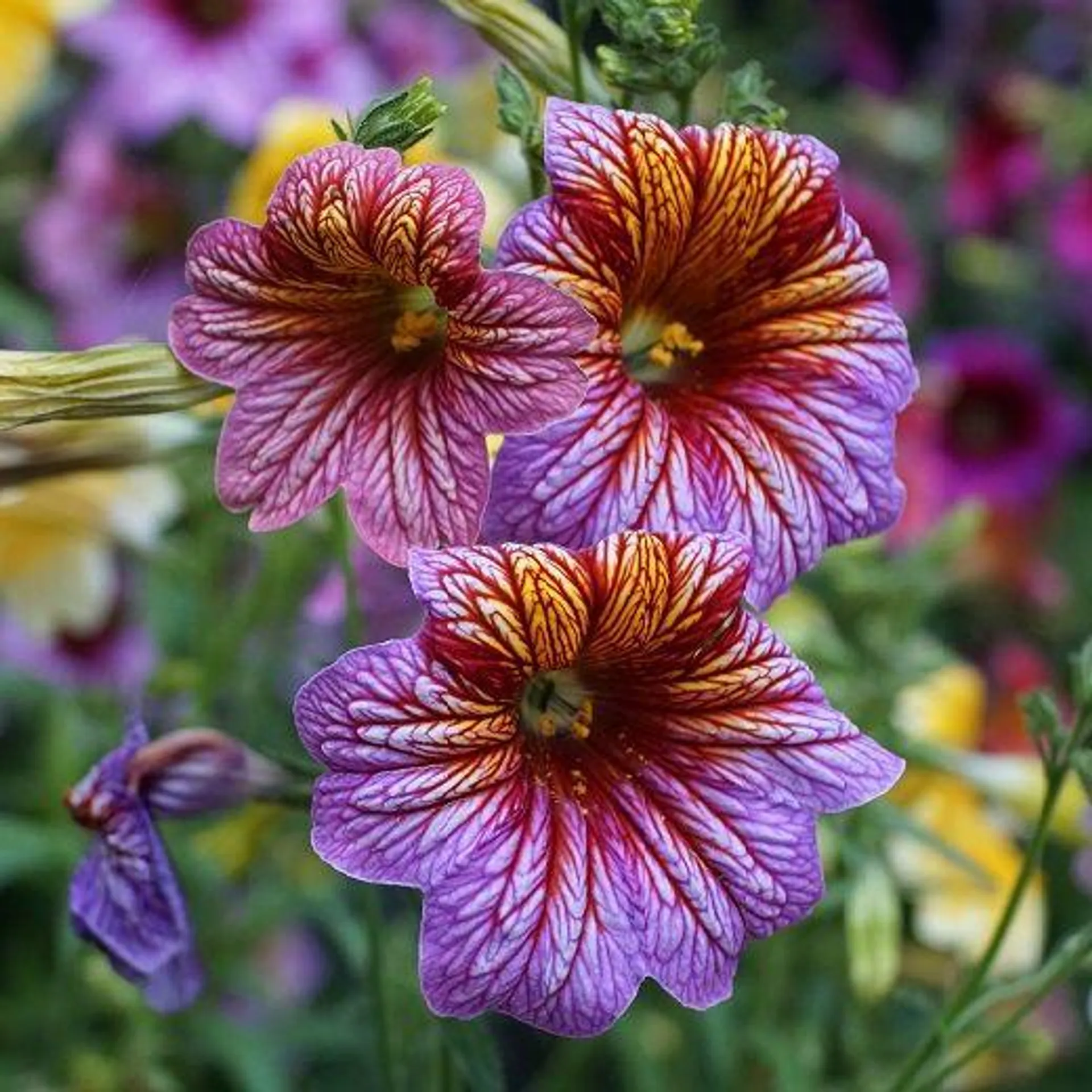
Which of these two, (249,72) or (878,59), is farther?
(878,59)

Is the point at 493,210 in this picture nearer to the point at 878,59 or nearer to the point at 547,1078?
the point at 547,1078

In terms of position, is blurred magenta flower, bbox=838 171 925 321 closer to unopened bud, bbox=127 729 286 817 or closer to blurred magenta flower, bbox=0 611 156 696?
blurred magenta flower, bbox=0 611 156 696

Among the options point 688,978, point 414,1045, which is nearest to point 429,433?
point 688,978

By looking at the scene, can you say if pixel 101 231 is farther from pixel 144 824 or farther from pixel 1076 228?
pixel 144 824

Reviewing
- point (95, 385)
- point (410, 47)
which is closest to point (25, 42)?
point (410, 47)

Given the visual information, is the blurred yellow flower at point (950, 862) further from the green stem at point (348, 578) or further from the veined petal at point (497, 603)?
the veined petal at point (497, 603)
